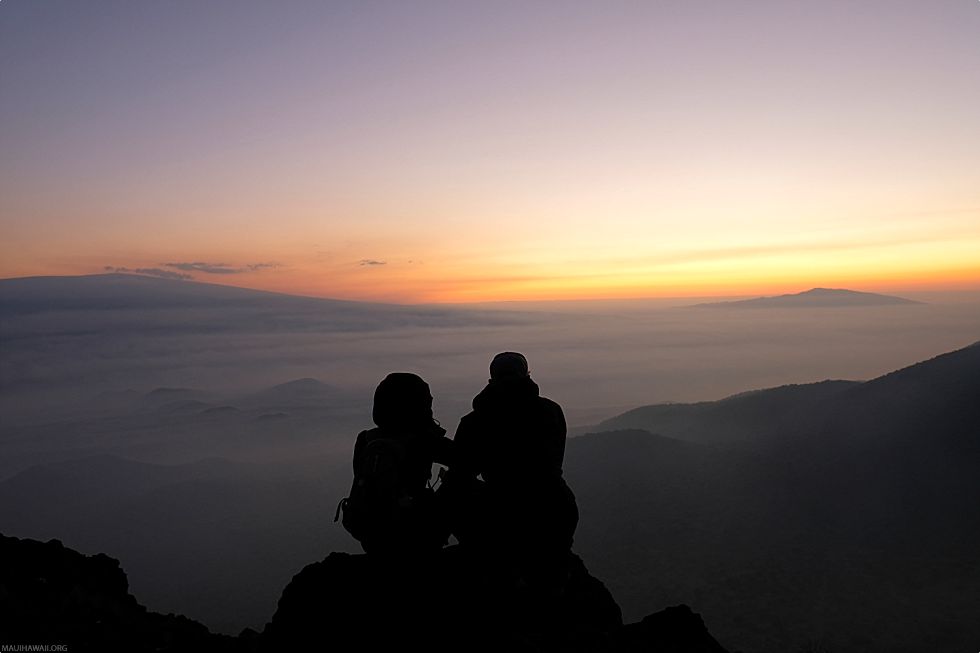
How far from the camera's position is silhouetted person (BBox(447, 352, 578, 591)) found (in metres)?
5.34

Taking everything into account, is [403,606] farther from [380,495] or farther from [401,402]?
[401,402]

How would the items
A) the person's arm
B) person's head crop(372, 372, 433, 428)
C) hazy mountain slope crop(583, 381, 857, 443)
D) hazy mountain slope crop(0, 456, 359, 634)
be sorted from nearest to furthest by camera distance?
person's head crop(372, 372, 433, 428), the person's arm, hazy mountain slope crop(0, 456, 359, 634), hazy mountain slope crop(583, 381, 857, 443)

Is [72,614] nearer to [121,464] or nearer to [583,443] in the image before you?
[583,443]

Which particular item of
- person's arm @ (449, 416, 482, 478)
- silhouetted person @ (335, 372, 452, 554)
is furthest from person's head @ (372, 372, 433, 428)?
person's arm @ (449, 416, 482, 478)

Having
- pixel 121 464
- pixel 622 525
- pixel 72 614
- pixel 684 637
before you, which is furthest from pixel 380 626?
pixel 121 464

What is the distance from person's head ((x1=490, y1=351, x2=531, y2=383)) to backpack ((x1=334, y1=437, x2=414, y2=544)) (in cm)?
116

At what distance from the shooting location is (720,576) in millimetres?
29625

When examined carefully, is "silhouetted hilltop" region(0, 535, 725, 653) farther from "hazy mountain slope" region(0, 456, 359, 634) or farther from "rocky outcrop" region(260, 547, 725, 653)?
"hazy mountain slope" region(0, 456, 359, 634)

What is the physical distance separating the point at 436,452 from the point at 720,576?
1167 inches

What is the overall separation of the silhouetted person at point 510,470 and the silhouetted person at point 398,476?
334mm

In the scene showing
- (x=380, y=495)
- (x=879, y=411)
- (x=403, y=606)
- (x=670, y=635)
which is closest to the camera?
(x=380, y=495)

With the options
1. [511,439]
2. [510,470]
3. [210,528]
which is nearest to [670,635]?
[510,470]

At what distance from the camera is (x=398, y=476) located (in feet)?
15.5

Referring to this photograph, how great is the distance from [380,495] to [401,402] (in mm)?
787
